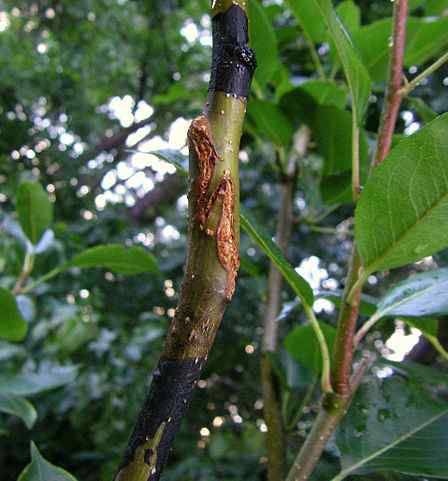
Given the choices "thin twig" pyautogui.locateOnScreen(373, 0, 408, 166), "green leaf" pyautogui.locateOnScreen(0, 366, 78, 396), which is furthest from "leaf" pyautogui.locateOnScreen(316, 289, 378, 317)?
"green leaf" pyautogui.locateOnScreen(0, 366, 78, 396)

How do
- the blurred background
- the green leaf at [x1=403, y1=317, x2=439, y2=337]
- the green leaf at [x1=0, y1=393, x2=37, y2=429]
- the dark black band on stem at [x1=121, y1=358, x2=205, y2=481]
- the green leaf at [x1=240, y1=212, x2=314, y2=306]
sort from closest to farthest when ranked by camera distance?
the dark black band on stem at [x1=121, y1=358, x2=205, y2=481] → the green leaf at [x1=240, y1=212, x2=314, y2=306] → the green leaf at [x1=403, y1=317, x2=439, y2=337] → the green leaf at [x1=0, y1=393, x2=37, y2=429] → the blurred background

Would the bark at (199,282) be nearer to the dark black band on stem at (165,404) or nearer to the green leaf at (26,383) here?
the dark black band on stem at (165,404)

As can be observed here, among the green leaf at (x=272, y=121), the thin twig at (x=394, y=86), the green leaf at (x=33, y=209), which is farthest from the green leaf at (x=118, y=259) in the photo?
the thin twig at (x=394, y=86)

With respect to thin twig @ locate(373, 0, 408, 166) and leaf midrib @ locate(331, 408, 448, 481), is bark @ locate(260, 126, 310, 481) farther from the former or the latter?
thin twig @ locate(373, 0, 408, 166)

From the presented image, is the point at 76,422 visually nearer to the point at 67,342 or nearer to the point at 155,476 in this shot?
the point at 67,342

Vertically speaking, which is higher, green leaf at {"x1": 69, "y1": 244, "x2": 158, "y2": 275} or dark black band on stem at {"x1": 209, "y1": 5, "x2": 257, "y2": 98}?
dark black band on stem at {"x1": 209, "y1": 5, "x2": 257, "y2": 98}
